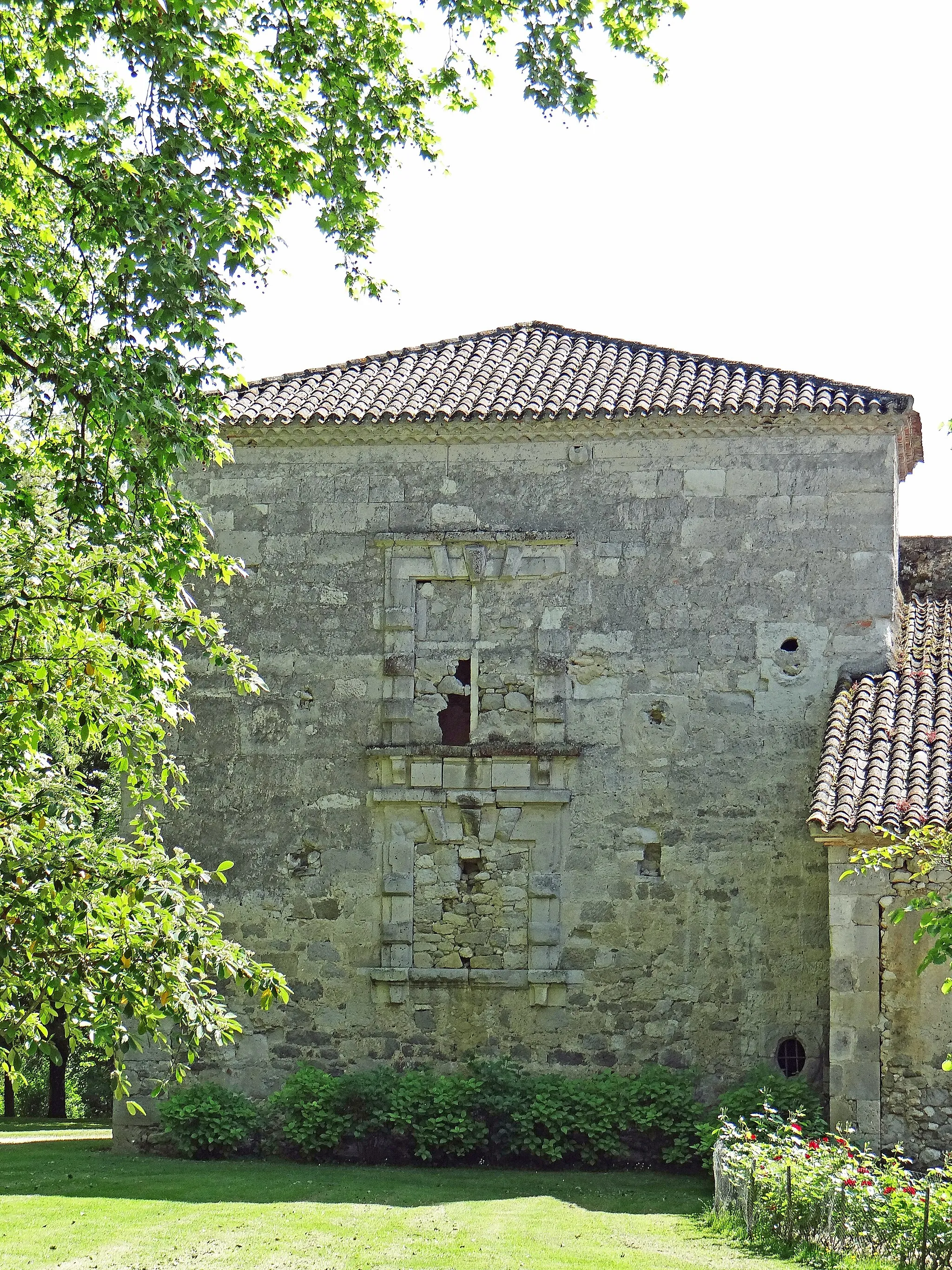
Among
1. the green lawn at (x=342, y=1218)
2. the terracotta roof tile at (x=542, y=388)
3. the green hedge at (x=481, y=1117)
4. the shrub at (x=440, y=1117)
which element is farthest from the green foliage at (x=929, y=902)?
the terracotta roof tile at (x=542, y=388)

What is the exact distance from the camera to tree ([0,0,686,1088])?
21.2ft

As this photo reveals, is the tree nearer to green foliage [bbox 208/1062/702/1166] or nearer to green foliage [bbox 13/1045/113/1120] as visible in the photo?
green foliage [bbox 208/1062/702/1166]

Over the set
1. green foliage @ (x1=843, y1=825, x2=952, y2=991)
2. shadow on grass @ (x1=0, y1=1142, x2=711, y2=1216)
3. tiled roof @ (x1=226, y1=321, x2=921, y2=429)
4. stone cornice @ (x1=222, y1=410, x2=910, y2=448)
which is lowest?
shadow on grass @ (x1=0, y1=1142, x2=711, y2=1216)

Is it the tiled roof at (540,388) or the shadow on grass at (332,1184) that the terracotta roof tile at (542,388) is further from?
the shadow on grass at (332,1184)

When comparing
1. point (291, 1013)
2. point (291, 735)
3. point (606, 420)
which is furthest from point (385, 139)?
point (291, 1013)

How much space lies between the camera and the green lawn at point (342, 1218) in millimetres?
9195

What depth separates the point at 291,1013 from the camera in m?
14.0

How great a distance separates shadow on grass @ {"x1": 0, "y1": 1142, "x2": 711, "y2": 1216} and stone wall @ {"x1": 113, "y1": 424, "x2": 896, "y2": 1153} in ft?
3.61

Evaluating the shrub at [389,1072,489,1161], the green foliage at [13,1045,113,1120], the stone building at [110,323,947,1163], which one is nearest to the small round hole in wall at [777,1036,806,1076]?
the stone building at [110,323,947,1163]

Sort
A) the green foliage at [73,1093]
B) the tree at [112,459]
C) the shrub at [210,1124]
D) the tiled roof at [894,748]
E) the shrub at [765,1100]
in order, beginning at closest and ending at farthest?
the tree at [112,459]
the tiled roof at [894,748]
the shrub at [765,1100]
the shrub at [210,1124]
the green foliage at [73,1093]

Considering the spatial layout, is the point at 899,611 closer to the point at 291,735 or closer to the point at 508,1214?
the point at 291,735

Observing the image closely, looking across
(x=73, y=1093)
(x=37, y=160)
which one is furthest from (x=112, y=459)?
(x=73, y=1093)

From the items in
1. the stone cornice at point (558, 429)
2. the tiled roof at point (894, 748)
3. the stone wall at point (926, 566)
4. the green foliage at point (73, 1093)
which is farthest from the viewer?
the green foliage at point (73, 1093)

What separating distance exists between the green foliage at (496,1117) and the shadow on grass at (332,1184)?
0.72 ft
